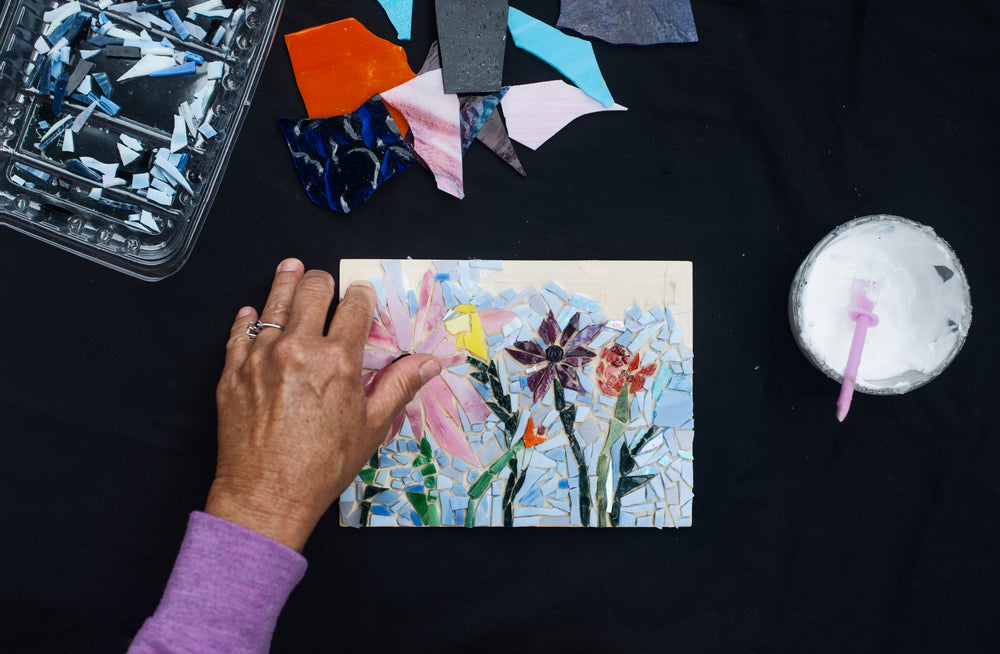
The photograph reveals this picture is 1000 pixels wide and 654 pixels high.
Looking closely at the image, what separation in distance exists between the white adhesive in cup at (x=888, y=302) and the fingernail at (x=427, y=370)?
38cm

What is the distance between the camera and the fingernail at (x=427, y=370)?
698 millimetres

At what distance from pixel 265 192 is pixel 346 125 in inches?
4.7

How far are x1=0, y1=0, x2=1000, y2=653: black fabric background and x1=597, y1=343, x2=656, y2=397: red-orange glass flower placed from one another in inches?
3.0

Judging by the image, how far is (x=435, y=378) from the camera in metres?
0.76

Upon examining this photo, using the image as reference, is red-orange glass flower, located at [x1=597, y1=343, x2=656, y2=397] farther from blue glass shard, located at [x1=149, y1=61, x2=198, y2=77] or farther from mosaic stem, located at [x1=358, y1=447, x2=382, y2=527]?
blue glass shard, located at [x1=149, y1=61, x2=198, y2=77]

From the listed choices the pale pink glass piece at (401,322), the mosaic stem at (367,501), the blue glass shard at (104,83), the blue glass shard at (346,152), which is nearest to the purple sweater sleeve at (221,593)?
the mosaic stem at (367,501)

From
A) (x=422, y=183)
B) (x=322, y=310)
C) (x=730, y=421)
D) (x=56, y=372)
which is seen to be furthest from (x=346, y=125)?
(x=730, y=421)

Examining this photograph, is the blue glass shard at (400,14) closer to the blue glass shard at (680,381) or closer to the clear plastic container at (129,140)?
the clear plastic container at (129,140)

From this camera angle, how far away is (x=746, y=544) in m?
0.77

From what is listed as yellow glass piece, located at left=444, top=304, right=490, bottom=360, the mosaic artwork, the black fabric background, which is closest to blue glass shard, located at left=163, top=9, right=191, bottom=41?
the black fabric background

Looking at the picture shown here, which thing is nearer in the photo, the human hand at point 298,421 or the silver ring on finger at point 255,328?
the human hand at point 298,421

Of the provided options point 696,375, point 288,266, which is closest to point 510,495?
point 696,375

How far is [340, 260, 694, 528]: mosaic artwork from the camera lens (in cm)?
76

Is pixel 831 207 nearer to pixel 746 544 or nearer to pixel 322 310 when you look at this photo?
pixel 746 544
